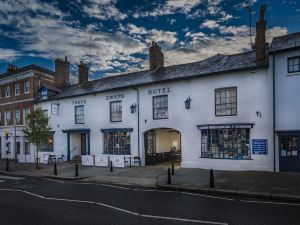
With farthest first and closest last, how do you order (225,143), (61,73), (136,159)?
(61,73) < (136,159) < (225,143)

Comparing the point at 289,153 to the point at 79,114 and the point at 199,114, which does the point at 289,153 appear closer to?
the point at 199,114

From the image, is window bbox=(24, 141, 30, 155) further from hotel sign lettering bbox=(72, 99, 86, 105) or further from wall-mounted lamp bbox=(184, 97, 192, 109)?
wall-mounted lamp bbox=(184, 97, 192, 109)

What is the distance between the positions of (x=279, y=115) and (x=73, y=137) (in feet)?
62.2

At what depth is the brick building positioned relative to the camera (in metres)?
29.0

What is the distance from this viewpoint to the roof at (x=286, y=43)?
14905mm

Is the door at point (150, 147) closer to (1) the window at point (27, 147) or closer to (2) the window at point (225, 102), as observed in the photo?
(2) the window at point (225, 102)

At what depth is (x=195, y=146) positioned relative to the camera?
1809cm

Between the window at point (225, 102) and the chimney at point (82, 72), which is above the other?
the chimney at point (82, 72)

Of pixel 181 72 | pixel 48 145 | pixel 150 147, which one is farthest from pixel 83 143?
pixel 181 72

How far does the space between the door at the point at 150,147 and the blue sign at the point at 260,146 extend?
27.8 feet

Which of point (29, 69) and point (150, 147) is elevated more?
point (29, 69)

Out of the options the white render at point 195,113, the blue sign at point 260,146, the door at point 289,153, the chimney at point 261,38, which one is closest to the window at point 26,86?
the white render at point 195,113

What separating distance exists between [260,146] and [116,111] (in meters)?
12.0

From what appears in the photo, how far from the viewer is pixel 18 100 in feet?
99.6
